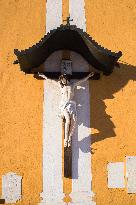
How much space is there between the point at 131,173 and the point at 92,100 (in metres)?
1.71

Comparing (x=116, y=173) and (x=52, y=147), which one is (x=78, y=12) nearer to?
(x=52, y=147)

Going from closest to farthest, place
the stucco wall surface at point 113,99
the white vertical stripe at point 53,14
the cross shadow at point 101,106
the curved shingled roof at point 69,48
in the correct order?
the curved shingled roof at point 69,48 < the stucco wall surface at point 113,99 < the cross shadow at point 101,106 < the white vertical stripe at point 53,14

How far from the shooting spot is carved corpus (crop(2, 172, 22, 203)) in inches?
320

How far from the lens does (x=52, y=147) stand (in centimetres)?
830

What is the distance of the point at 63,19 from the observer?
902cm

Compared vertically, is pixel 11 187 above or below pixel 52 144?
below

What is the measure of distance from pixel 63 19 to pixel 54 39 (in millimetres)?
1136

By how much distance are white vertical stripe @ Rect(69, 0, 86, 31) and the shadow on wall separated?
4.28 ft

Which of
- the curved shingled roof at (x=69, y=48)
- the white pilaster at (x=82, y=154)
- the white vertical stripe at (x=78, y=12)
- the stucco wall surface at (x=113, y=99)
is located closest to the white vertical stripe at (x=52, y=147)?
the white pilaster at (x=82, y=154)

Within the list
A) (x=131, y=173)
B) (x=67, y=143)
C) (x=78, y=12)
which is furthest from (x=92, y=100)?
(x=78, y=12)

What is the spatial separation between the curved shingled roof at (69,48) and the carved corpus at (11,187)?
221cm

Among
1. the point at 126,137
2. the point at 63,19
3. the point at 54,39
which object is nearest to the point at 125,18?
the point at 63,19

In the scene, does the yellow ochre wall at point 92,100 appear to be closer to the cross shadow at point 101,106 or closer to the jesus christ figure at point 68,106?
the cross shadow at point 101,106

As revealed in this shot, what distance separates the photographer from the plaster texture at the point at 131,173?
8133mm
